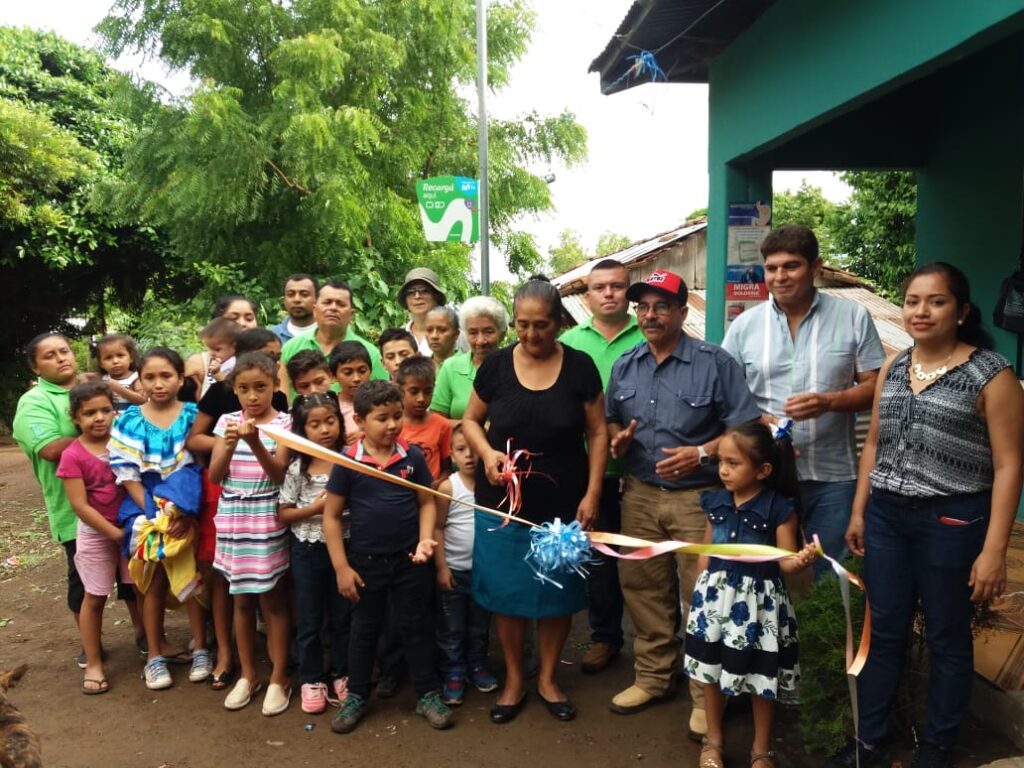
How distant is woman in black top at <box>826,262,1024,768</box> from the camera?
8.30 ft

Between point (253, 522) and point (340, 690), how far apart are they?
→ 0.92m

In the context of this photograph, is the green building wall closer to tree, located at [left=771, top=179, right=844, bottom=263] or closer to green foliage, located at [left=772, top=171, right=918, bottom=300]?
green foliage, located at [left=772, top=171, right=918, bottom=300]

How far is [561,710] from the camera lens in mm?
3637

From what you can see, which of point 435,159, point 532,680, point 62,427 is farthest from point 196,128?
point 532,680

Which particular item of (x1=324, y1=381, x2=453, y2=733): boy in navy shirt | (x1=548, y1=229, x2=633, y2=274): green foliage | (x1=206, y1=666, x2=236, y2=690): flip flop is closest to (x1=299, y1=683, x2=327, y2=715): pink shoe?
(x1=324, y1=381, x2=453, y2=733): boy in navy shirt

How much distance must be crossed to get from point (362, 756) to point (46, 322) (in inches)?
646

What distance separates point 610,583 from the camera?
4156 millimetres

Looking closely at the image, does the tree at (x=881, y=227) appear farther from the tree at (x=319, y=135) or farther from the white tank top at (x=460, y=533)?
the white tank top at (x=460, y=533)

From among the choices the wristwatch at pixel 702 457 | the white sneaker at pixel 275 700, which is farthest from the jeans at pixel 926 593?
the white sneaker at pixel 275 700

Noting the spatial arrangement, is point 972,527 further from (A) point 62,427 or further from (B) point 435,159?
(B) point 435,159

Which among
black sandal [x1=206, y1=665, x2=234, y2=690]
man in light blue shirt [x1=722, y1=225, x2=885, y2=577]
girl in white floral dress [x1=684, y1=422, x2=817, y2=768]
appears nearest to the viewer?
girl in white floral dress [x1=684, y1=422, x2=817, y2=768]

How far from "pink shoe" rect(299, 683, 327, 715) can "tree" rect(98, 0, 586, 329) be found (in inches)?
259

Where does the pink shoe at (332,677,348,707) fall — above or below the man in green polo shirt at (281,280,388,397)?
below

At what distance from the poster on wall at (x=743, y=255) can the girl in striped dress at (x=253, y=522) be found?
3108 millimetres
